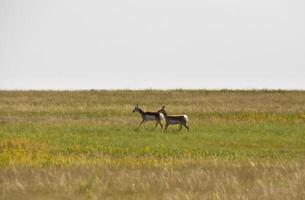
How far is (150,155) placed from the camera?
764 inches

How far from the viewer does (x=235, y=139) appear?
25938 millimetres

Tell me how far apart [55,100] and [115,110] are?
564 inches

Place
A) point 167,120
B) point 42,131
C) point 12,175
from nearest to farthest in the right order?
point 12,175, point 42,131, point 167,120

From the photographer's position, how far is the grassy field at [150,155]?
9.64 m

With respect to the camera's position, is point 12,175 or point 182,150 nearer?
point 12,175

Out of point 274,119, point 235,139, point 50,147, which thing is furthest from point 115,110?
point 50,147

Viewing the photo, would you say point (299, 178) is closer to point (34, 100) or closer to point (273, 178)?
point (273, 178)

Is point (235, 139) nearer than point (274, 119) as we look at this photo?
Yes

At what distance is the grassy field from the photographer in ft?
Answer: 31.6

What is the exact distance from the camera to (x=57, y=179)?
10.5 meters

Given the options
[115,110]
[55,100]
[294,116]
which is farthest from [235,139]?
[55,100]

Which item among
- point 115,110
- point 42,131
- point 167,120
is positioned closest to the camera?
point 42,131

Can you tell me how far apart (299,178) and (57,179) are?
13.5ft

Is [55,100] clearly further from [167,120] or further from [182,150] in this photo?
[182,150]
